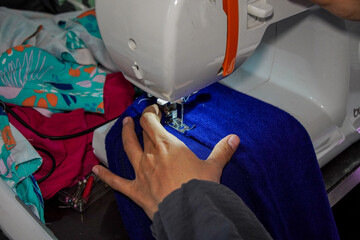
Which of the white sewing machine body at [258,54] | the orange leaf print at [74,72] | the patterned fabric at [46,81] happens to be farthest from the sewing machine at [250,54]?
the orange leaf print at [74,72]

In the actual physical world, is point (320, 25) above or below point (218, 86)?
above

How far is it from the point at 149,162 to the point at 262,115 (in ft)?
0.89

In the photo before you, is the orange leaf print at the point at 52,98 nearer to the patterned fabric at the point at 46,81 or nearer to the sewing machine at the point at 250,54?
the patterned fabric at the point at 46,81

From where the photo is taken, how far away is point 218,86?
97 centimetres

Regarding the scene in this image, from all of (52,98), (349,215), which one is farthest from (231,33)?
(349,215)

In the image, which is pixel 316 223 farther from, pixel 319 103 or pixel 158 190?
pixel 158 190

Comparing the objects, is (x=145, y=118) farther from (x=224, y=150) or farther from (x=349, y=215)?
(x=349, y=215)

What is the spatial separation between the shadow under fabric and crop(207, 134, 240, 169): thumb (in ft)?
0.06

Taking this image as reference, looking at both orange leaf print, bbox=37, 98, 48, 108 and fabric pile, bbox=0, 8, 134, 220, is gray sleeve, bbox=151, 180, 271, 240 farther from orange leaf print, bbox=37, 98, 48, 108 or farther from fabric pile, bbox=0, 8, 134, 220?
orange leaf print, bbox=37, 98, 48, 108

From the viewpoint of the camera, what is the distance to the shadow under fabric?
2.56ft

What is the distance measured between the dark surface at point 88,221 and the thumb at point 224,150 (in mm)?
294

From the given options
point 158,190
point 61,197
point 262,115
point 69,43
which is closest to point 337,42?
point 262,115

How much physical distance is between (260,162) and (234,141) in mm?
65

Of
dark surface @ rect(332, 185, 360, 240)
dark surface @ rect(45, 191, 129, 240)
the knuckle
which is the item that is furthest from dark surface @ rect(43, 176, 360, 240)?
dark surface @ rect(332, 185, 360, 240)
